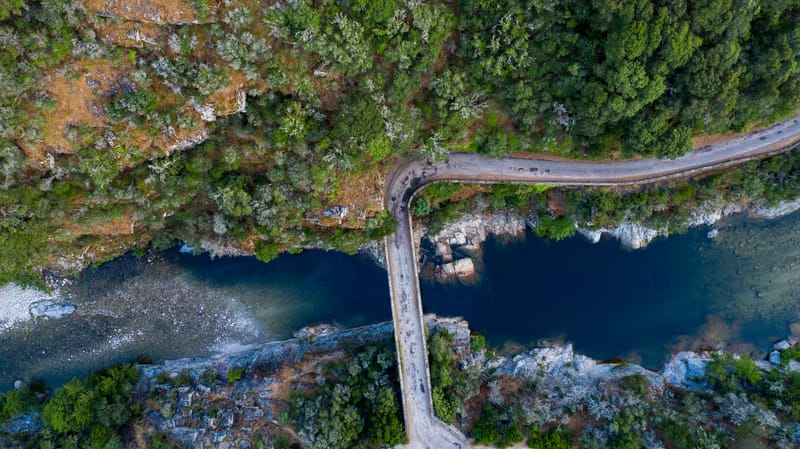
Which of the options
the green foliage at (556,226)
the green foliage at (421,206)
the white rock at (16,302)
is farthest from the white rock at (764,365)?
the white rock at (16,302)

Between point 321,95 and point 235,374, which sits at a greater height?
point 321,95

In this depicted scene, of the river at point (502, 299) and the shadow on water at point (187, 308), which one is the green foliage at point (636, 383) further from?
the shadow on water at point (187, 308)

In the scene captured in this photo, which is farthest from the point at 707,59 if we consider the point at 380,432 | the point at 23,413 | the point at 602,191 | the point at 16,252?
the point at 23,413

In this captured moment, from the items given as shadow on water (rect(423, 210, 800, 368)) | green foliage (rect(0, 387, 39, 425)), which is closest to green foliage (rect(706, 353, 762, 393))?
shadow on water (rect(423, 210, 800, 368))

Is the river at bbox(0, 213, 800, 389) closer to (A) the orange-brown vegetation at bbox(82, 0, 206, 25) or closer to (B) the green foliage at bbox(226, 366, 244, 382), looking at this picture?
(B) the green foliage at bbox(226, 366, 244, 382)

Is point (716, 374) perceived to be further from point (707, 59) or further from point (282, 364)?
point (282, 364)

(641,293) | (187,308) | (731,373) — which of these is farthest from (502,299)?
(187,308)

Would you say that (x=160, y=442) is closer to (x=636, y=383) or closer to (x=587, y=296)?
(x=587, y=296)
